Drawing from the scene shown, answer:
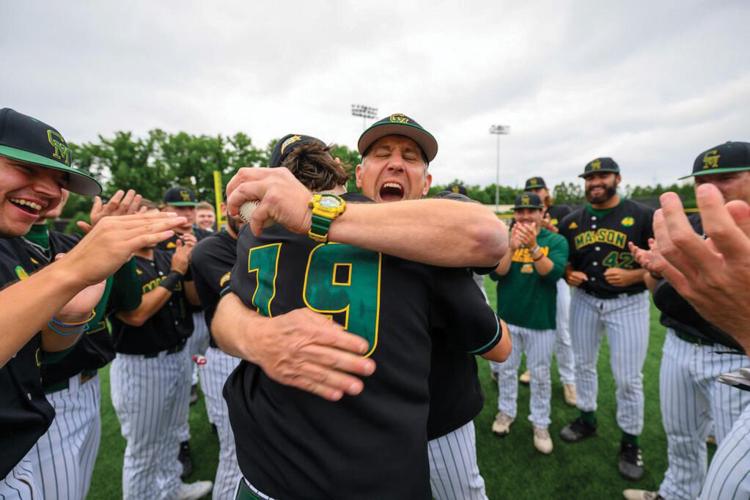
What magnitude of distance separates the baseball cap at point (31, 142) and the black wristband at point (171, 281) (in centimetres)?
134

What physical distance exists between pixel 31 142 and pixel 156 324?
187cm

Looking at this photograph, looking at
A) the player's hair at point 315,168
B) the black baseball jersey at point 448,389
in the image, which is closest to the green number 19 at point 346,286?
the player's hair at point 315,168

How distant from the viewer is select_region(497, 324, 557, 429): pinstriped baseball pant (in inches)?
141

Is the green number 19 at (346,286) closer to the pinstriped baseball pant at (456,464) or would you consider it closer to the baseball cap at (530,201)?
the pinstriped baseball pant at (456,464)

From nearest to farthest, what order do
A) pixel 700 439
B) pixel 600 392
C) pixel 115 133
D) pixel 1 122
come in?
pixel 1 122 < pixel 700 439 < pixel 600 392 < pixel 115 133

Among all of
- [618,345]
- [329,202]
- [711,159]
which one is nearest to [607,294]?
[618,345]

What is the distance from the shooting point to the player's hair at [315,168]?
1.47 meters

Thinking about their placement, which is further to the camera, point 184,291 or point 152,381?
point 184,291

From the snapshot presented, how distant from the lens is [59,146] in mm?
1645

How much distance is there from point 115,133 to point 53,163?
39.5 m

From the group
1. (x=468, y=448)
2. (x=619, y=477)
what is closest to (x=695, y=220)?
(x=619, y=477)

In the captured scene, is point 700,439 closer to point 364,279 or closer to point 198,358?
point 364,279

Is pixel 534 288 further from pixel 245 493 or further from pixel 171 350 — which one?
pixel 171 350

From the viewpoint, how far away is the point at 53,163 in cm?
150
